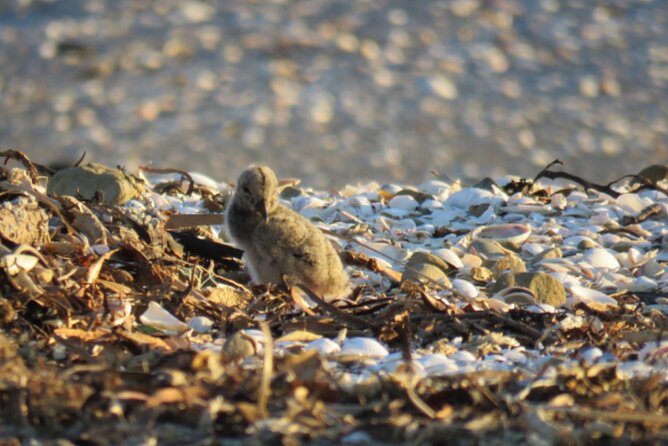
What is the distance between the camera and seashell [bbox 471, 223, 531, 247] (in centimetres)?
522

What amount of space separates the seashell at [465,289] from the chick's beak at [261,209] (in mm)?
758

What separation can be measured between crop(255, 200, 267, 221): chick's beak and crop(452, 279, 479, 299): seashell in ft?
2.49

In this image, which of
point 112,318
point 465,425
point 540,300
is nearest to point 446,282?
point 540,300

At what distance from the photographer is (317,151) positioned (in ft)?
48.2

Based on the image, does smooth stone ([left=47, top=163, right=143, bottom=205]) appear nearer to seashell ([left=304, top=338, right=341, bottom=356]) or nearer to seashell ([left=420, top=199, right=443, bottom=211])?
seashell ([left=420, top=199, right=443, bottom=211])

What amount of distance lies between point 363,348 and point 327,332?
268 millimetres

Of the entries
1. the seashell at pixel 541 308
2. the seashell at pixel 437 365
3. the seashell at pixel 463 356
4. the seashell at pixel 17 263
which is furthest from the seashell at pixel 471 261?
the seashell at pixel 17 263

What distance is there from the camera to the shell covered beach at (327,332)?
2.40 meters

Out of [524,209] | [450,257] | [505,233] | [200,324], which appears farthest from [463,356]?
[524,209]

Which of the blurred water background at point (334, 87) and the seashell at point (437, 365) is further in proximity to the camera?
the blurred water background at point (334, 87)

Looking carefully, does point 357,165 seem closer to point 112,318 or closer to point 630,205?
point 630,205

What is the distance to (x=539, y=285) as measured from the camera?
416 cm

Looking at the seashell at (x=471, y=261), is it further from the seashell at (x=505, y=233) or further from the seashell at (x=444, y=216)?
the seashell at (x=444, y=216)

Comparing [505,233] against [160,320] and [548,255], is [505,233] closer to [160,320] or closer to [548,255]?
[548,255]
